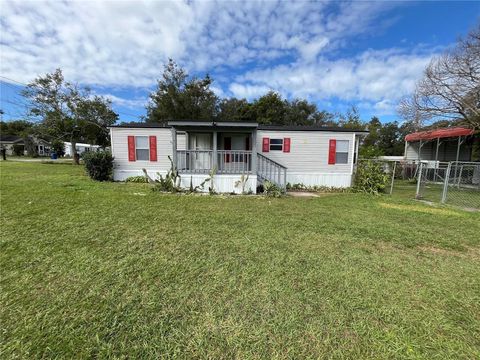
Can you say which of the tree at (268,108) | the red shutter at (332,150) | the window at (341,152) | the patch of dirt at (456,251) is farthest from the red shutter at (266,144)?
the tree at (268,108)

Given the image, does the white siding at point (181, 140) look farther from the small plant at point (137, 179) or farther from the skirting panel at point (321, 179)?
the skirting panel at point (321, 179)

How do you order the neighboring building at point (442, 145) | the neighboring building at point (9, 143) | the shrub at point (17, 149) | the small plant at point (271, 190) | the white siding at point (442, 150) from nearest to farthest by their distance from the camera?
1. the small plant at point (271, 190)
2. the neighboring building at point (442, 145)
3. the white siding at point (442, 150)
4. the shrub at point (17, 149)
5. the neighboring building at point (9, 143)

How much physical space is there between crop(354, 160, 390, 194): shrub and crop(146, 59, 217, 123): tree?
20586 millimetres

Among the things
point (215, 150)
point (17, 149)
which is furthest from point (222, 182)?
point (17, 149)

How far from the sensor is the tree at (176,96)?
84.4 ft

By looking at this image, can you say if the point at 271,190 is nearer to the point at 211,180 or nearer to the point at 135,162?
the point at 211,180

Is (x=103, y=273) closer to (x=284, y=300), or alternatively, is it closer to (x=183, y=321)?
(x=183, y=321)

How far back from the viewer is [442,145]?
18.4 m

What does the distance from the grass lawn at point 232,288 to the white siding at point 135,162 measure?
252 inches

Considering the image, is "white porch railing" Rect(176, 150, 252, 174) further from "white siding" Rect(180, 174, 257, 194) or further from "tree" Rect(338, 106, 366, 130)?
"tree" Rect(338, 106, 366, 130)

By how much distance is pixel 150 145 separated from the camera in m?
11.5

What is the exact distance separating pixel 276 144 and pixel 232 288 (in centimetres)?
923

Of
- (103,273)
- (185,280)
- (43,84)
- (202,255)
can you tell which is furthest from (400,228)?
(43,84)

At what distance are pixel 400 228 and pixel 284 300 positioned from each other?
409 centimetres
